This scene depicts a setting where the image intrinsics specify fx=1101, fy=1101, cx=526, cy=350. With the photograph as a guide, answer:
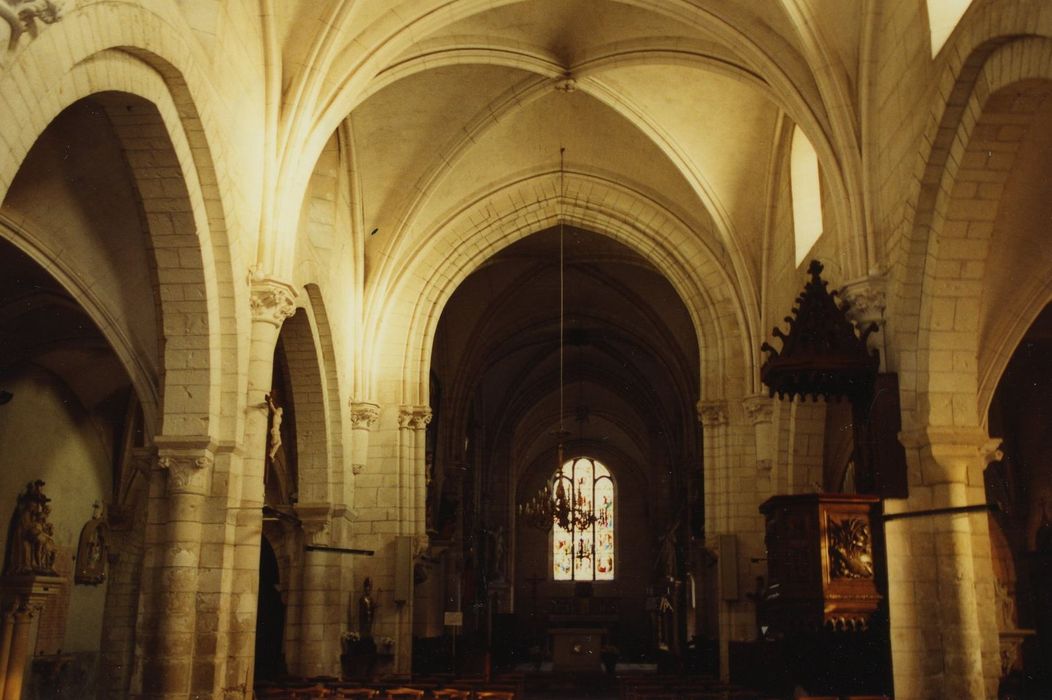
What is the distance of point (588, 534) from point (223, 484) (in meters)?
32.2

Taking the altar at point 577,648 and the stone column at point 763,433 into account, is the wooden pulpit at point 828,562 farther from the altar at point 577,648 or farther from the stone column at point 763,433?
the altar at point 577,648

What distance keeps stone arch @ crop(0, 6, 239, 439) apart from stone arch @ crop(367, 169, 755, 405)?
788 cm

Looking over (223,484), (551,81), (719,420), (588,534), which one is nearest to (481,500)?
(588,534)

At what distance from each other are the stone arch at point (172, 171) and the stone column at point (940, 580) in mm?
6958

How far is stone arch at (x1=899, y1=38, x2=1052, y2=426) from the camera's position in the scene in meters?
9.71

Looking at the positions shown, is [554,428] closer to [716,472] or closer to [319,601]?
[716,472]

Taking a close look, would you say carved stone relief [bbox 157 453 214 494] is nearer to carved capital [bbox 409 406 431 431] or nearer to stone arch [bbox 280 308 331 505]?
stone arch [bbox 280 308 331 505]

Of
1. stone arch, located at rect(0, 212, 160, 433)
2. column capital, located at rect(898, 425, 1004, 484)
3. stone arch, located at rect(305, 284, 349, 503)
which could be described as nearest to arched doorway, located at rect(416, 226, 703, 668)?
stone arch, located at rect(305, 284, 349, 503)

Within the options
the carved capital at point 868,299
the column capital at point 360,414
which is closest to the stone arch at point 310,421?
the column capital at point 360,414

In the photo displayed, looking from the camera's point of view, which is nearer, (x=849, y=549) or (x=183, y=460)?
(x=183, y=460)

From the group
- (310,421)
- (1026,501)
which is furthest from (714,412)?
(310,421)

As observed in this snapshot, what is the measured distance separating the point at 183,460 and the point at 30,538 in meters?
6.02

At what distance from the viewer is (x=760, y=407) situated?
59.7 ft

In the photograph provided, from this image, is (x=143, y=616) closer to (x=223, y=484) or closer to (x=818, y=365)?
(x=223, y=484)
